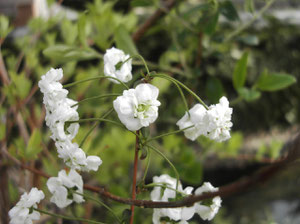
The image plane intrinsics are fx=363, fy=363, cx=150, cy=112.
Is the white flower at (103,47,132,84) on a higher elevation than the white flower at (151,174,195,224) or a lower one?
higher

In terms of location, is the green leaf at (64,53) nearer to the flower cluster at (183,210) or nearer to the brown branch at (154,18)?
the brown branch at (154,18)

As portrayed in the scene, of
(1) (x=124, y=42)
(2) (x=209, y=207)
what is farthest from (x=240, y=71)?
(2) (x=209, y=207)

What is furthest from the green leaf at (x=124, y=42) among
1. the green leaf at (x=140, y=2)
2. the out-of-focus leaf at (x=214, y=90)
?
the out-of-focus leaf at (x=214, y=90)

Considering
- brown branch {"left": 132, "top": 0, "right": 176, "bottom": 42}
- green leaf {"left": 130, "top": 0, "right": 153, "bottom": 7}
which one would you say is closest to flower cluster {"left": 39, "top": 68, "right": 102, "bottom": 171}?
green leaf {"left": 130, "top": 0, "right": 153, "bottom": 7}

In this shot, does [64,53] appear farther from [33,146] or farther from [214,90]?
[214,90]

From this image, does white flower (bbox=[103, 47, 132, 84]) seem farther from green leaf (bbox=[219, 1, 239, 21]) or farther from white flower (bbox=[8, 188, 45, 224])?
green leaf (bbox=[219, 1, 239, 21])
